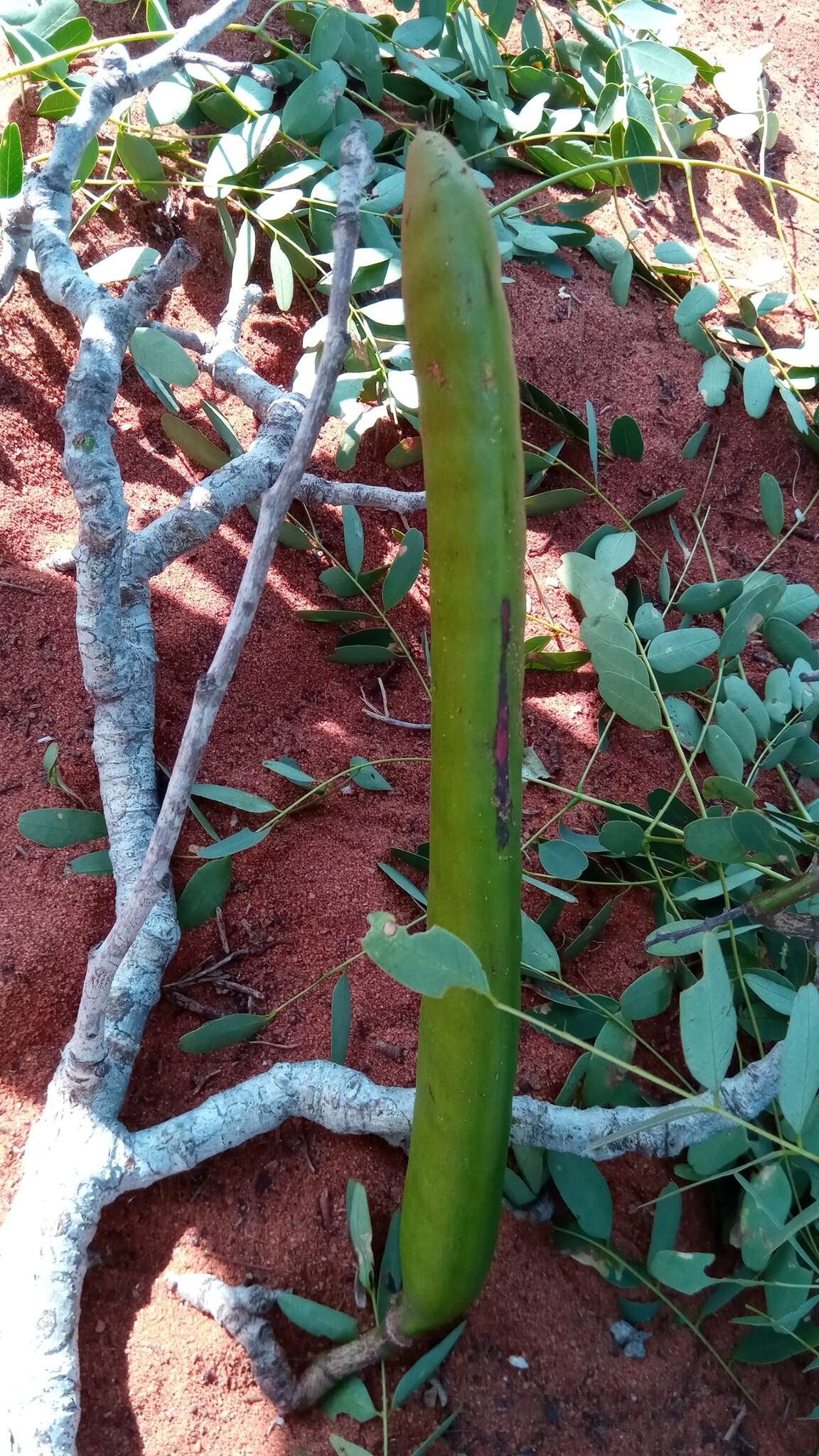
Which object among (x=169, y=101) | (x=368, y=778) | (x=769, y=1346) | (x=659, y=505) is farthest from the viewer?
(x=659, y=505)

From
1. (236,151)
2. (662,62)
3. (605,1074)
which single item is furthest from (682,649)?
(662,62)

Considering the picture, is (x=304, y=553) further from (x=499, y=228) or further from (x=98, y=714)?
(x=499, y=228)

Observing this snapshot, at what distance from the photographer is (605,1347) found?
37.3 inches

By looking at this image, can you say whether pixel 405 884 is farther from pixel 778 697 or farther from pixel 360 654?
pixel 778 697

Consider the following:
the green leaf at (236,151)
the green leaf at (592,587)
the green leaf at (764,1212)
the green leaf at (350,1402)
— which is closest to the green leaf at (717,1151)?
the green leaf at (764,1212)

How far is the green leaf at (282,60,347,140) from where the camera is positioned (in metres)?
1.54

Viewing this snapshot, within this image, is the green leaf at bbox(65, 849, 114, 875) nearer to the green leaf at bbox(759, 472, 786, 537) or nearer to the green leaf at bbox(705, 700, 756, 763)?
the green leaf at bbox(705, 700, 756, 763)

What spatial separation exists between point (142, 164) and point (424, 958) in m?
1.39

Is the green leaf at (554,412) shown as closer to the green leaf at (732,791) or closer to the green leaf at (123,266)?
the green leaf at (123,266)

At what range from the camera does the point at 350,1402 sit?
0.85 m

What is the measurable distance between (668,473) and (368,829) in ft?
2.86

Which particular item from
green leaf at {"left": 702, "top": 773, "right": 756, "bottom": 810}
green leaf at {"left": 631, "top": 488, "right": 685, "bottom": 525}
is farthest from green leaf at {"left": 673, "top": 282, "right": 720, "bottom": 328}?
green leaf at {"left": 702, "top": 773, "right": 756, "bottom": 810}

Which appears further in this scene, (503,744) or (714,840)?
(714,840)

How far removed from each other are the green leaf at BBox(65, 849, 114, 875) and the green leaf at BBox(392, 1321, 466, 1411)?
557 millimetres
